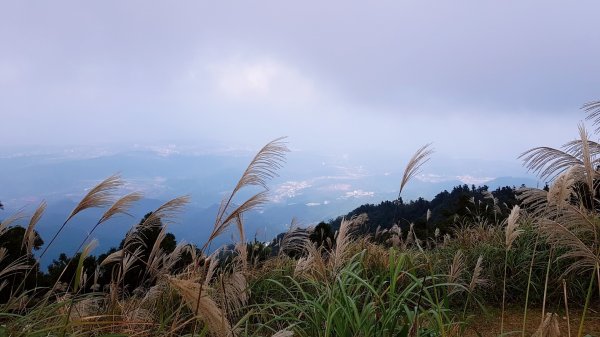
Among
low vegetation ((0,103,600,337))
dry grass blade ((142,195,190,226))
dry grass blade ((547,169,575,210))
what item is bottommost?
low vegetation ((0,103,600,337))

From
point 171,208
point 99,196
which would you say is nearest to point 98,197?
point 99,196

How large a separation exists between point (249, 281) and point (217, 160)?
536 ft

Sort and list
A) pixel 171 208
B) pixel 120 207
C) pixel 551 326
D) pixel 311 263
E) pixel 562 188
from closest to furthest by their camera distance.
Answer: pixel 551 326, pixel 562 188, pixel 120 207, pixel 171 208, pixel 311 263

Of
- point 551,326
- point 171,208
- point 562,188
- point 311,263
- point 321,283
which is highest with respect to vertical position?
point 562,188

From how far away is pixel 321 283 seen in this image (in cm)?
433

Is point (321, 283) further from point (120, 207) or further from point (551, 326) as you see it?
point (551, 326)

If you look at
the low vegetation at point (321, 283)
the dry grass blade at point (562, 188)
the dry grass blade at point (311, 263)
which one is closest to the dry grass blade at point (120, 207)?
the low vegetation at point (321, 283)

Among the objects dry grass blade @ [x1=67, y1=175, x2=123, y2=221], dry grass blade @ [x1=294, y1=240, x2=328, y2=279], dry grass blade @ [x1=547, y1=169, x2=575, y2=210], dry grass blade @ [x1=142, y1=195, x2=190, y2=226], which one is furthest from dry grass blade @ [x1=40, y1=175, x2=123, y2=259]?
dry grass blade @ [x1=547, y1=169, x2=575, y2=210]

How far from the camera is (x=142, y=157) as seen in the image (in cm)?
15200

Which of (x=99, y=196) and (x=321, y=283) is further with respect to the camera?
(x=321, y=283)

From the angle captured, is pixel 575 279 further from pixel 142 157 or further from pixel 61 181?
pixel 142 157

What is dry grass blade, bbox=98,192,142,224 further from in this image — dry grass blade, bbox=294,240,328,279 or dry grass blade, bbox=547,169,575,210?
dry grass blade, bbox=547,169,575,210

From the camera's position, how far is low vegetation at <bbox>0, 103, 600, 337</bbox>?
223cm

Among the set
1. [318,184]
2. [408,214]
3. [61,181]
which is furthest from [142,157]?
[408,214]
